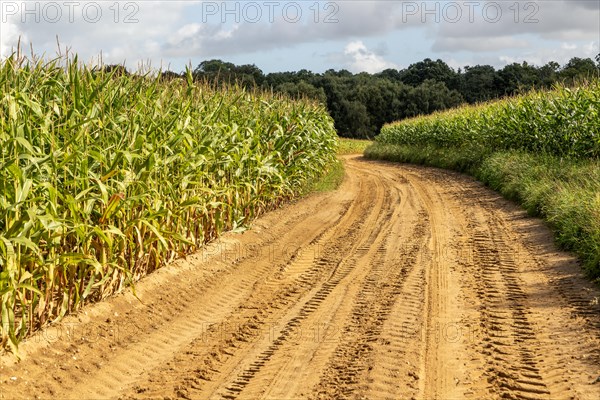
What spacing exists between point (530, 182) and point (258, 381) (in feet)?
36.6

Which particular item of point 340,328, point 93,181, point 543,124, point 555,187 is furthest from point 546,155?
point 93,181

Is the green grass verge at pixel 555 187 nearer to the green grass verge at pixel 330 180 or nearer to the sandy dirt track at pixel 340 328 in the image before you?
the sandy dirt track at pixel 340 328

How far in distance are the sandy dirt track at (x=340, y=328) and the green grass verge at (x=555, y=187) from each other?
0.34 metres

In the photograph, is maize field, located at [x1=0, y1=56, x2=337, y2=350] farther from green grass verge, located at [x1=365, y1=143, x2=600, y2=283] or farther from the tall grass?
the tall grass

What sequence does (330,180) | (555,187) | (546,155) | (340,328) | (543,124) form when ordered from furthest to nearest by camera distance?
(330,180)
(543,124)
(546,155)
(555,187)
(340,328)

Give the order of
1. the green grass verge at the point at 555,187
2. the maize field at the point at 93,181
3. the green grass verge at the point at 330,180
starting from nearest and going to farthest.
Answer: the maize field at the point at 93,181, the green grass verge at the point at 555,187, the green grass verge at the point at 330,180

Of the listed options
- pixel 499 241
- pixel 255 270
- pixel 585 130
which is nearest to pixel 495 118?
pixel 585 130

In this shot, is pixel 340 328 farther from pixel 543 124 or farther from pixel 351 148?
pixel 351 148

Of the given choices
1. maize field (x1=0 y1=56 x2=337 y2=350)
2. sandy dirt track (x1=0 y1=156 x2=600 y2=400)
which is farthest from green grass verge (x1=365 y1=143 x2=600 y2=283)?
maize field (x1=0 y1=56 x2=337 y2=350)

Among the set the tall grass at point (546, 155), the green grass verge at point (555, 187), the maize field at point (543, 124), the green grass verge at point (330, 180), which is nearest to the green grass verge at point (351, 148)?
the tall grass at point (546, 155)

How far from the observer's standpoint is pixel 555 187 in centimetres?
1367

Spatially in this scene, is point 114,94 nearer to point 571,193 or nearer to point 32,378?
point 32,378

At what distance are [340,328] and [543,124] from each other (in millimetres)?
13667

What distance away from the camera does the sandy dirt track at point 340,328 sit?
5543mm
